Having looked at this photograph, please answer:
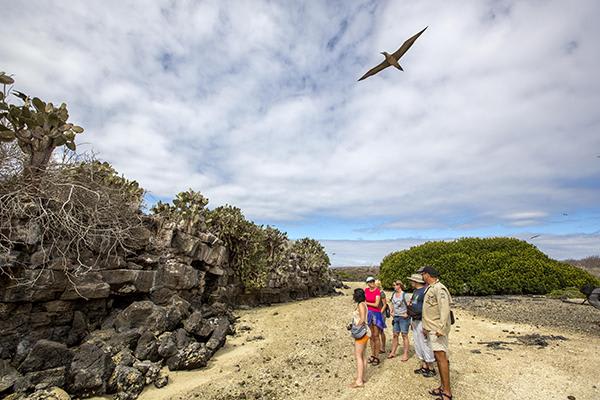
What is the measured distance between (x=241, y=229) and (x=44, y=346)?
828 centimetres

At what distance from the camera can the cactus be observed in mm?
6836

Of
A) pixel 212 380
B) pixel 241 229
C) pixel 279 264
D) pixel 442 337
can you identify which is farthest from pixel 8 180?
pixel 279 264

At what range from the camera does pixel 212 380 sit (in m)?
6.43

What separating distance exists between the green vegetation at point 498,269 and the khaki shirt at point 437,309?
11679 millimetres

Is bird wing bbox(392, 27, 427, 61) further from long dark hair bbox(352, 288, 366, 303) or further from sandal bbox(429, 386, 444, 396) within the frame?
sandal bbox(429, 386, 444, 396)

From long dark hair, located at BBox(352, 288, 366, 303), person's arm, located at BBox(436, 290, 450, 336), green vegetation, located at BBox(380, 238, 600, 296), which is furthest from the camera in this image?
green vegetation, located at BBox(380, 238, 600, 296)

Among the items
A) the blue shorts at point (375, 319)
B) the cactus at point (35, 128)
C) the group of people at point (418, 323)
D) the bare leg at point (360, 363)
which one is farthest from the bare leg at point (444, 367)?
the cactus at point (35, 128)

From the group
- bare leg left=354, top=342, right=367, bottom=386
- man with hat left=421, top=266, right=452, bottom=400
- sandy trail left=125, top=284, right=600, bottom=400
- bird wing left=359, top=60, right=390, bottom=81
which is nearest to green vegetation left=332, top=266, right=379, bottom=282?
sandy trail left=125, top=284, right=600, bottom=400

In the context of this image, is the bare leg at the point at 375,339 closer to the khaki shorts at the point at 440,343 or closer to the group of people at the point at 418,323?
the group of people at the point at 418,323

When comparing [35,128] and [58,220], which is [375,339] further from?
[35,128]

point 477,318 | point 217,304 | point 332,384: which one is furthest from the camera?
point 477,318

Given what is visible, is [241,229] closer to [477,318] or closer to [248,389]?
[248,389]

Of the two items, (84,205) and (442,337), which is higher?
(84,205)

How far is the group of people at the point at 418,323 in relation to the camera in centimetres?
550
